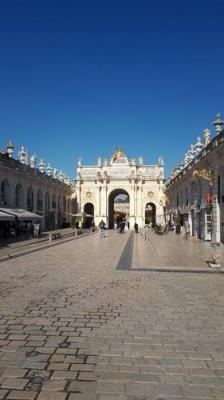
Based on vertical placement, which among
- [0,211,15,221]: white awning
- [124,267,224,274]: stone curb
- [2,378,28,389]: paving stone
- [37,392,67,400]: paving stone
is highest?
[0,211,15,221]: white awning

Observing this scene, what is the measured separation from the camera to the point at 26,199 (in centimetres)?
4628

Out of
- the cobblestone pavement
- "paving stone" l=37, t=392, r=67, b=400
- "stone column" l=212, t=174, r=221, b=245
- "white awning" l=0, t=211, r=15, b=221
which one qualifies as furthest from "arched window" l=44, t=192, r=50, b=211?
"paving stone" l=37, t=392, r=67, b=400

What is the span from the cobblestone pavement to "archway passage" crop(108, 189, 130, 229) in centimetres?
6990

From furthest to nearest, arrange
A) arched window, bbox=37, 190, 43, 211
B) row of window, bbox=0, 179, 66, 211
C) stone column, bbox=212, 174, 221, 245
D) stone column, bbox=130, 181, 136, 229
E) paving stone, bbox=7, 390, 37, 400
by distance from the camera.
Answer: stone column, bbox=130, 181, 136, 229 < arched window, bbox=37, 190, 43, 211 < row of window, bbox=0, 179, 66, 211 < stone column, bbox=212, 174, 221, 245 < paving stone, bbox=7, 390, 37, 400

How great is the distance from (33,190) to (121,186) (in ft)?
102

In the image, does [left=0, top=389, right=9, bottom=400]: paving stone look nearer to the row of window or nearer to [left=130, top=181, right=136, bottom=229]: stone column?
the row of window

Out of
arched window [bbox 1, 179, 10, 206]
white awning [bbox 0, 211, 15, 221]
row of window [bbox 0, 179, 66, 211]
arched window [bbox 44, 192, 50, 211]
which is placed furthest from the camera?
arched window [bbox 44, 192, 50, 211]

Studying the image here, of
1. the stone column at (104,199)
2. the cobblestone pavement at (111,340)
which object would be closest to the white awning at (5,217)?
the cobblestone pavement at (111,340)

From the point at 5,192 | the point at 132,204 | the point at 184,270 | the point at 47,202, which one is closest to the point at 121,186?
the point at 132,204

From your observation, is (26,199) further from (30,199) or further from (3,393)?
(3,393)

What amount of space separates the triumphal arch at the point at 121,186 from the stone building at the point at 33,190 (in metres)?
4.53

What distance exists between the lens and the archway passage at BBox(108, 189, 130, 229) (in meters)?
82.3

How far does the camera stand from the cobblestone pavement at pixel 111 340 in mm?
4797

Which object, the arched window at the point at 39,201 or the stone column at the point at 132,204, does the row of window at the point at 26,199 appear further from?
the stone column at the point at 132,204
